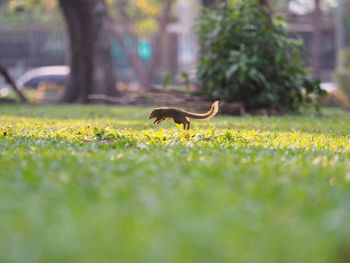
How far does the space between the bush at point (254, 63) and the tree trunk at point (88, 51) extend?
19.2ft

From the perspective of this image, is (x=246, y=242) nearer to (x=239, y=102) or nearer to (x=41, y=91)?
(x=239, y=102)

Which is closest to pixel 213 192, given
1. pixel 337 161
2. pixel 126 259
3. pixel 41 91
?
pixel 126 259

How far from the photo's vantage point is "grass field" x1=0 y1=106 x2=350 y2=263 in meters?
2.56

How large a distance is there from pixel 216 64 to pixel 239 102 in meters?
0.92

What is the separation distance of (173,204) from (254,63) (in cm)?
928

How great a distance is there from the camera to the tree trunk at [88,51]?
1811cm

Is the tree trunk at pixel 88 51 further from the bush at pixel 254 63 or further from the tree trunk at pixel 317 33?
the tree trunk at pixel 317 33

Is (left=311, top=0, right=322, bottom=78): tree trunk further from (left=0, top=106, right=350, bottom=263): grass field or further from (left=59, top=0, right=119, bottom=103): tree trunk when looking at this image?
(left=0, top=106, right=350, bottom=263): grass field

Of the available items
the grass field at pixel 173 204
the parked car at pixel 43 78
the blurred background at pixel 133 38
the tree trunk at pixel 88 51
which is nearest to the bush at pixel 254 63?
the tree trunk at pixel 88 51

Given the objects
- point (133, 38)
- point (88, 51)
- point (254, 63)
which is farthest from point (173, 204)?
point (133, 38)

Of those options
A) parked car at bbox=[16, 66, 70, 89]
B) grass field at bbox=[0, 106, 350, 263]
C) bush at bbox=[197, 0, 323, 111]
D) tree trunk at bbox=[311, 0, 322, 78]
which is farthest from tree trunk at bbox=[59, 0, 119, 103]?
tree trunk at bbox=[311, 0, 322, 78]

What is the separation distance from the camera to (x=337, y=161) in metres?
4.83

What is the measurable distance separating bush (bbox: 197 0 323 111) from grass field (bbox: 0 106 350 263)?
6873 millimetres

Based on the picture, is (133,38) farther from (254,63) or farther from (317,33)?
(254,63)
